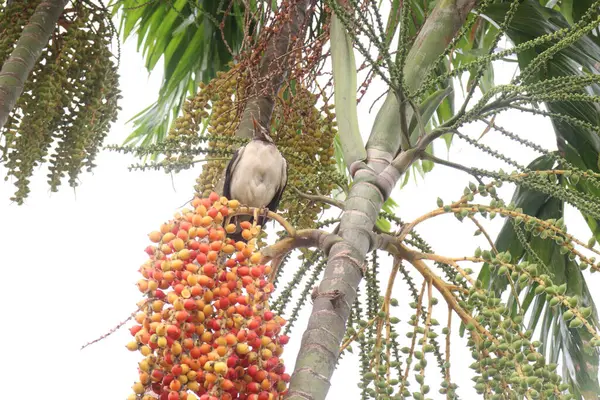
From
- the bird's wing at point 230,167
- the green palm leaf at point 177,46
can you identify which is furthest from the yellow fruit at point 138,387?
the green palm leaf at point 177,46

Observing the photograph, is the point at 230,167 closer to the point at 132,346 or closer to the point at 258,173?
the point at 258,173

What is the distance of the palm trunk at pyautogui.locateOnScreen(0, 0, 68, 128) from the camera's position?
177 centimetres

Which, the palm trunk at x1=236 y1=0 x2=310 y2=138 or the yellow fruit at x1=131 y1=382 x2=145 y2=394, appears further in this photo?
the palm trunk at x1=236 y1=0 x2=310 y2=138

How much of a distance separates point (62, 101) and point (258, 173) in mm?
540

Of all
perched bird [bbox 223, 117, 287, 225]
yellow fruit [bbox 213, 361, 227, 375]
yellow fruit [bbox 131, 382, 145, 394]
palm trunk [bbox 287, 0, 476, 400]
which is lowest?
yellow fruit [bbox 131, 382, 145, 394]

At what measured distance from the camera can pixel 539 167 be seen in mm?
2426

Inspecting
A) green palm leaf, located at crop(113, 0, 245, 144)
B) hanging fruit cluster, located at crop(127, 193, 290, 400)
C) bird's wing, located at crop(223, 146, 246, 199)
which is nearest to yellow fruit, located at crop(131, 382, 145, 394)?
hanging fruit cluster, located at crop(127, 193, 290, 400)

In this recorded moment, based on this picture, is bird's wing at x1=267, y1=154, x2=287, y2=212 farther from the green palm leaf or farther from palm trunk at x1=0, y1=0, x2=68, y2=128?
the green palm leaf

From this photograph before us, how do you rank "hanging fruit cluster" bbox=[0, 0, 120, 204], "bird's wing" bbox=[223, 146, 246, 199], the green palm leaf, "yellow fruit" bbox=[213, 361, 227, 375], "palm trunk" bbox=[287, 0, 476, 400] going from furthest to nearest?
the green palm leaf, "hanging fruit cluster" bbox=[0, 0, 120, 204], "bird's wing" bbox=[223, 146, 246, 199], "palm trunk" bbox=[287, 0, 476, 400], "yellow fruit" bbox=[213, 361, 227, 375]

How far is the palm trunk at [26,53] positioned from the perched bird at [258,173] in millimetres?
538

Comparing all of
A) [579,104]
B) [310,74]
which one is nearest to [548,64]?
[579,104]

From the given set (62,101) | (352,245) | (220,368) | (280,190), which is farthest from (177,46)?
(220,368)

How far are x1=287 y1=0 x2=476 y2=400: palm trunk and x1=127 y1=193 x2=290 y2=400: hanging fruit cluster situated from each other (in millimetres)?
55

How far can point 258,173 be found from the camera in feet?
6.38
